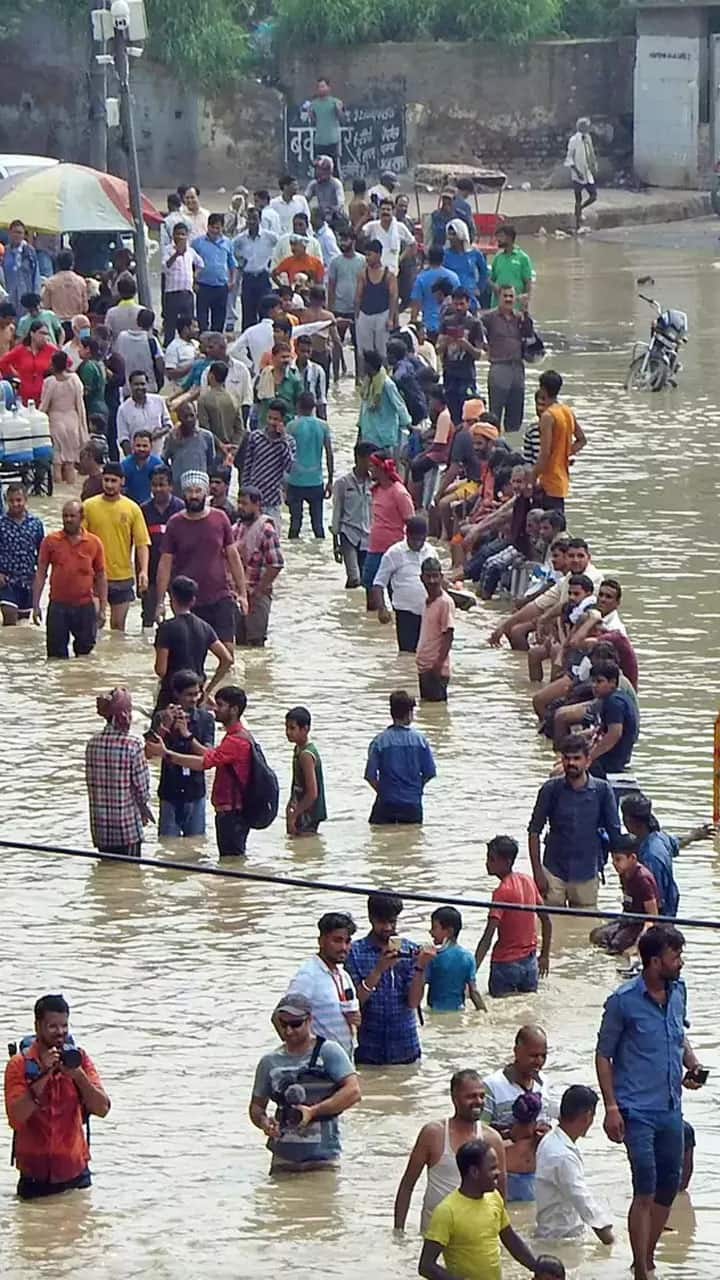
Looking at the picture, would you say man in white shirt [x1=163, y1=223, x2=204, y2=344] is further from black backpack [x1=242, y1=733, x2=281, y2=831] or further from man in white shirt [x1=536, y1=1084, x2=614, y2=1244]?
man in white shirt [x1=536, y1=1084, x2=614, y2=1244]

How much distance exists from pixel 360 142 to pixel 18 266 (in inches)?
606

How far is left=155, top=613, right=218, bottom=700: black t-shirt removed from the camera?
17.1 meters

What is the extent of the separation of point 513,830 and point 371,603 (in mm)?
4858

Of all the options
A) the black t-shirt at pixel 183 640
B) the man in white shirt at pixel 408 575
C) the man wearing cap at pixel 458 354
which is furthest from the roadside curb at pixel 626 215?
the black t-shirt at pixel 183 640

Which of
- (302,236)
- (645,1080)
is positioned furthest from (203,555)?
(302,236)

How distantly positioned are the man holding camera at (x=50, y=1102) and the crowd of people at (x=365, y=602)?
12 millimetres

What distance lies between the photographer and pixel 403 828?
15.9 m

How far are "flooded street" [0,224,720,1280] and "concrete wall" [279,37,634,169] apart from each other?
2165 centimetres

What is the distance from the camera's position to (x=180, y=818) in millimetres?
15852

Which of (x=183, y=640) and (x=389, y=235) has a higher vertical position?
(x=389, y=235)

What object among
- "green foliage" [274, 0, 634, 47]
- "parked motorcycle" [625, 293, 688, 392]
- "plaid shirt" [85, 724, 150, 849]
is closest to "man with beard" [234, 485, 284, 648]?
"plaid shirt" [85, 724, 150, 849]

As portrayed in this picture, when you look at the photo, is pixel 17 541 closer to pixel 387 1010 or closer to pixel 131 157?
pixel 387 1010

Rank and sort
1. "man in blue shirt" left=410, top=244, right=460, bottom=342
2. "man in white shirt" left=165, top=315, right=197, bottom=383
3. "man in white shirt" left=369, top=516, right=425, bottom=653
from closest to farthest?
1. "man in white shirt" left=369, top=516, right=425, bottom=653
2. "man in white shirt" left=165, top=315, right=197, bottom=383
3. "man in blue shirt" left=410, top=244, right=460, bottom=342

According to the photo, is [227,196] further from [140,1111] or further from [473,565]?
[140,1111]
